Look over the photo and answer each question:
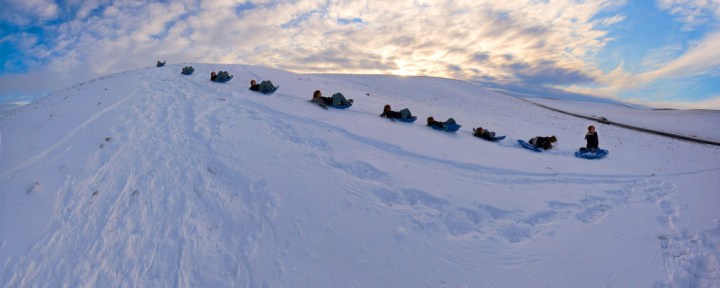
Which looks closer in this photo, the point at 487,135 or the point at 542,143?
the point at 542,143

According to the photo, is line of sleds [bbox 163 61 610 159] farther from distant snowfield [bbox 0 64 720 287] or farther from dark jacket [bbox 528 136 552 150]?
distant snowfield [bbox 0 64 720 287]

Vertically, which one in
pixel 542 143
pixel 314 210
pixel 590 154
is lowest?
pixel 314 210

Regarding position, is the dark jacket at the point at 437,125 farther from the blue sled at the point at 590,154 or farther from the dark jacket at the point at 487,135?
the blue sled at the point at 590,154

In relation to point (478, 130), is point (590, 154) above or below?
below

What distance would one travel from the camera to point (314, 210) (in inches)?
209

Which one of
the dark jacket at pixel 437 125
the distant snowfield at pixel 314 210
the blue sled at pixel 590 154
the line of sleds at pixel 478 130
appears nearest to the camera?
the distant snowfield at pixel 314 210

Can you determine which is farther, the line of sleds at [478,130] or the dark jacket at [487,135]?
the dark jacket at [487,135]

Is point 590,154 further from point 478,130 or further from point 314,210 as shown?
point 314,210

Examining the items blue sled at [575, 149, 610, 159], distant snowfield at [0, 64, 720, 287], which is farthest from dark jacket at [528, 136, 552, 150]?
distant snowfield at [0, 64, 720, 287]

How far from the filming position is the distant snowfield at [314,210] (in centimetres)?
421

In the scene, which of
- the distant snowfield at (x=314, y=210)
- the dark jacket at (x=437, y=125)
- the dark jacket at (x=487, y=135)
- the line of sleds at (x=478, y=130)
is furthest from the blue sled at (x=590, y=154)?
the dark jacket at (x=437, y=125)

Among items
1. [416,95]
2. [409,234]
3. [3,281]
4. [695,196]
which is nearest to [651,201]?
[695,196]

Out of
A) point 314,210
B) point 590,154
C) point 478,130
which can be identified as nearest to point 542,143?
point 590,154

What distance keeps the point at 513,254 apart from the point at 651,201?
16.5 ft
